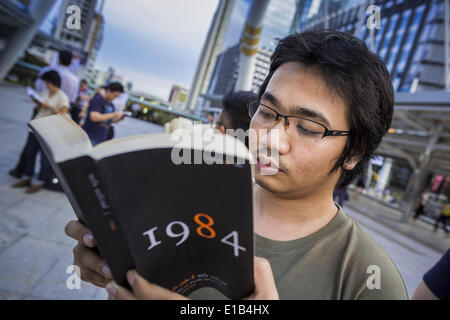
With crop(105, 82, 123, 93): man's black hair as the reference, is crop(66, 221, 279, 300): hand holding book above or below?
below

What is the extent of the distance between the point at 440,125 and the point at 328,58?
9.18 metres

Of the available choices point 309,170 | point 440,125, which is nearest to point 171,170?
point 309,170

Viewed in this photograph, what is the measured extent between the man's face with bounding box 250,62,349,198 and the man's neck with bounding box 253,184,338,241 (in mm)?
47

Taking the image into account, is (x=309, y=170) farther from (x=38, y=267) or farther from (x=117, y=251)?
(x=38, y=267)

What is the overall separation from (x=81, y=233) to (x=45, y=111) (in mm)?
3366

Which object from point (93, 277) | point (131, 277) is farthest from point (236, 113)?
point (131, 277)

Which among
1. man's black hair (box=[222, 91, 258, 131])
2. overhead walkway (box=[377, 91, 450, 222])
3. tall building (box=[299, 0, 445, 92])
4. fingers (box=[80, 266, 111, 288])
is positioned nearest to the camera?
fingers (box=[80, 266, 111, 288])

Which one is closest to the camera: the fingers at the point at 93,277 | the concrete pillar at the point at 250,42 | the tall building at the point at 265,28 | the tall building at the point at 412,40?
the fingers at the point at 93,277

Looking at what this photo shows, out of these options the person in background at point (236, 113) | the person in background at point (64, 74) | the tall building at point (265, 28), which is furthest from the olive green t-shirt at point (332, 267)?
the person in background at point (64, 74)

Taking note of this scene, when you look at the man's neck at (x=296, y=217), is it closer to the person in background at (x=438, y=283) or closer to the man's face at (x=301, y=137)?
the man's face at (x=301, y=137)

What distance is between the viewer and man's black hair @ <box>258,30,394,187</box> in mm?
989

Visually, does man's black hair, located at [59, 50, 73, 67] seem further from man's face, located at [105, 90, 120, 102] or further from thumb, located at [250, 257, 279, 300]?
thumb, located at [250, 257, 279, 300]

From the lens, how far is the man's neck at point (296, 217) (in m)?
1.01

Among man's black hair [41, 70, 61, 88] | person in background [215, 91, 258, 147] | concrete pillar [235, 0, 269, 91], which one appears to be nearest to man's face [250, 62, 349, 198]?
person in background [215, 91, 258, 147]
